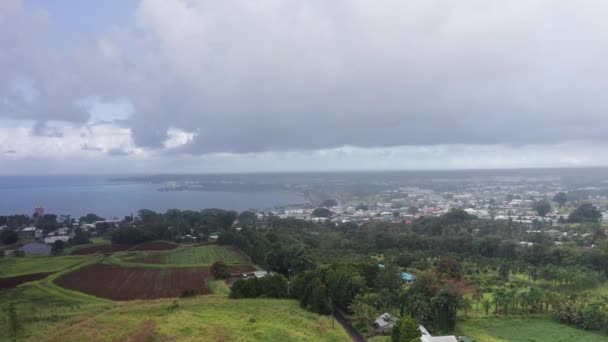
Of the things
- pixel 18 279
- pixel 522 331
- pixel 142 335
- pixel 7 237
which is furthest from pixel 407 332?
pixel 7 237

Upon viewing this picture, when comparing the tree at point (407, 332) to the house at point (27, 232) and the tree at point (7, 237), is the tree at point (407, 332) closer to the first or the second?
the tree at point (7, 237)

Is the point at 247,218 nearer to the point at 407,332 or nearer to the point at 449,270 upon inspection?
the point at 449,270

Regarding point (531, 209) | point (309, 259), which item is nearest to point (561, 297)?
point (309, 259)

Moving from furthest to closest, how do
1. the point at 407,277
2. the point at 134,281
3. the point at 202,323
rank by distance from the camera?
1. the point at 134,281
2. the point at 407,277
3. the point at 202,323

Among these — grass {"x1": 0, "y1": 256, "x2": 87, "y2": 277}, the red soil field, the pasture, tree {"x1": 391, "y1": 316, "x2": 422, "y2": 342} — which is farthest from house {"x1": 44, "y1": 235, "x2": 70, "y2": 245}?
tree {"x1": 391, "y1": 316, "x2": 422, "y2": 342}

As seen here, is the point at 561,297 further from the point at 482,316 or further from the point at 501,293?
the point at 482,316

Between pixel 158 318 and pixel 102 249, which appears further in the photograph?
pixel 102 249
